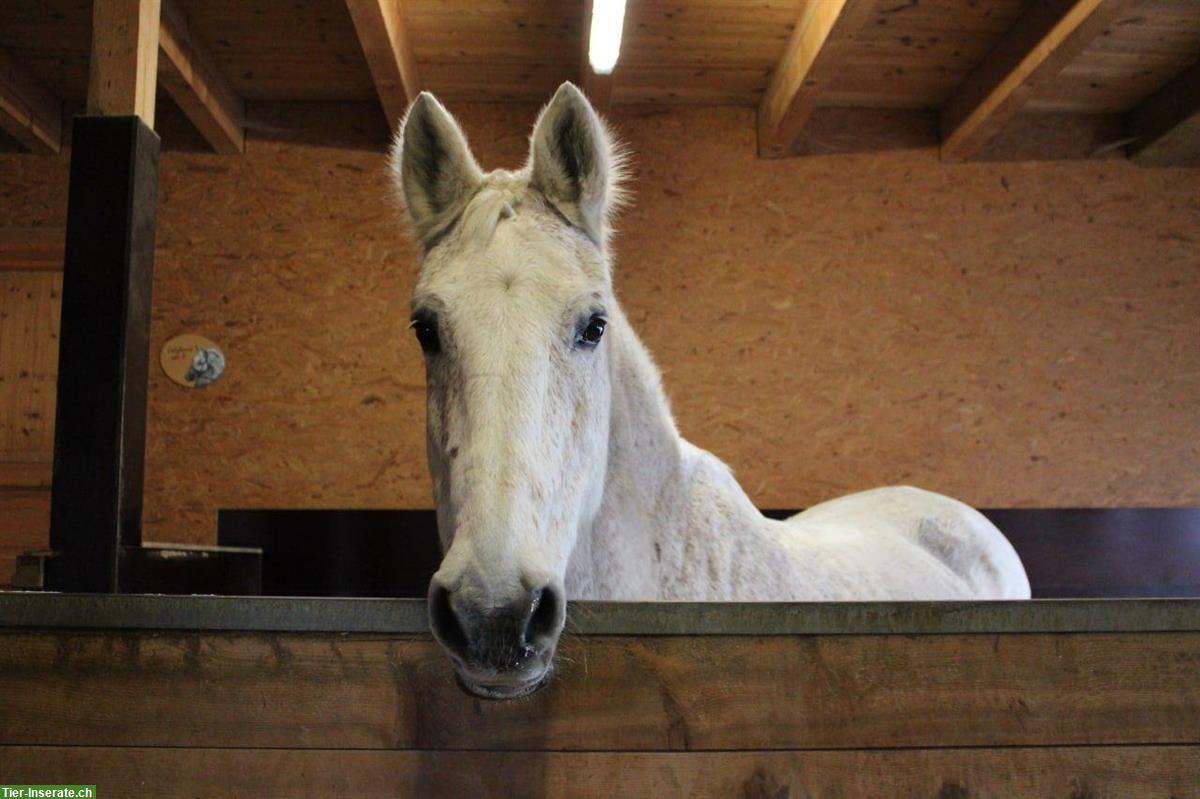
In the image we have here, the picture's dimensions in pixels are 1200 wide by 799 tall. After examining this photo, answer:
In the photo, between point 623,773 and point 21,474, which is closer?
point 623,773

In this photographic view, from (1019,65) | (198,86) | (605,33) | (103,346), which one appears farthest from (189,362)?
(1019,65)

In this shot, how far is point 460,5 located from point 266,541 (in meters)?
3.11

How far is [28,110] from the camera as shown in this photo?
5430 mm

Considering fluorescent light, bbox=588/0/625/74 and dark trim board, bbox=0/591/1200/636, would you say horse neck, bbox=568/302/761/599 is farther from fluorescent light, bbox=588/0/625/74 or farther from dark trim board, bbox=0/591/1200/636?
fluorescent light, bbox=588/0/625/74

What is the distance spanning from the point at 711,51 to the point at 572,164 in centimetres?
386

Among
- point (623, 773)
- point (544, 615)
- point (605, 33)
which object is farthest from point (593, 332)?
point (605, 33)

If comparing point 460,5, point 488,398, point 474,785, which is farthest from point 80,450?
point 460,5

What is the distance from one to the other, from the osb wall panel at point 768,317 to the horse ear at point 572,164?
396cm

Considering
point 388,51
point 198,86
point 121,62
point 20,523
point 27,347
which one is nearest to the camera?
point 121,62

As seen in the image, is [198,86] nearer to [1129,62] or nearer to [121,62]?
[121,62]

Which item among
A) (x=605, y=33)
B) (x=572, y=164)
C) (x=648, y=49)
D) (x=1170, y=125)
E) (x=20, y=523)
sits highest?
(x=648, y=49)

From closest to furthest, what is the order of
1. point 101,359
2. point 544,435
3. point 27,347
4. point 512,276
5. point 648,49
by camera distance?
1. point 544,435
2. point 512,276
3. point 101,359
4. point 648,49
5. point 27,347

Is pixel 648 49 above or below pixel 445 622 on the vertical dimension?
above

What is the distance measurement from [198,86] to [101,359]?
3519mm
